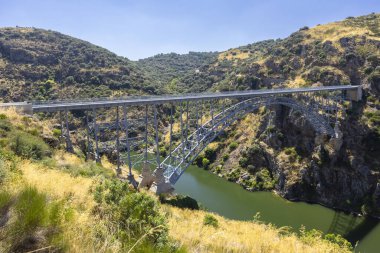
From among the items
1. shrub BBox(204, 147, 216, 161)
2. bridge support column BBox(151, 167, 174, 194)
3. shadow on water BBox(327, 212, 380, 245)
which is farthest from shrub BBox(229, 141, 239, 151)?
bridge support column BBox(151, 167, 174, 194)

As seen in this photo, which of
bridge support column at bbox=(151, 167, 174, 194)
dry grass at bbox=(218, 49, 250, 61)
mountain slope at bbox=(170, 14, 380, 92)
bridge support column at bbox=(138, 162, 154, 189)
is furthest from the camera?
dry grass at bbox=(218, 49, 250, 61)

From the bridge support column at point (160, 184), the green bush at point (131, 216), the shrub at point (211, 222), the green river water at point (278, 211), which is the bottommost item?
the green river water at point (278, 211)

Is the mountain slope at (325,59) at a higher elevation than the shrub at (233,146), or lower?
higher

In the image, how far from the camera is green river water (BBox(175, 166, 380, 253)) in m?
26.3

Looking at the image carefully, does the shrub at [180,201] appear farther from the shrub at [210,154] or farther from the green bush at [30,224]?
the shrub at [210,154]

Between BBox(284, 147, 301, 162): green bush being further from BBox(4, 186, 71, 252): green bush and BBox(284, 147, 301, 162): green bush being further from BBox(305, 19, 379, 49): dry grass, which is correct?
BBox(4, 186, 71, 252): green bush

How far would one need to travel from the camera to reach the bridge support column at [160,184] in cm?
2168

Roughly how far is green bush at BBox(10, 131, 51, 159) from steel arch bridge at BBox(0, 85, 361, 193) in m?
3.85

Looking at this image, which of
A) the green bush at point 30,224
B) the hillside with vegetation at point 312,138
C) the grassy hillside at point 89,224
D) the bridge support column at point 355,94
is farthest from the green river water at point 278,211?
the green bush at point 30,224

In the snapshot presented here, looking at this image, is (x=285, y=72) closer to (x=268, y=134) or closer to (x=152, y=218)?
(x=268, y=134)

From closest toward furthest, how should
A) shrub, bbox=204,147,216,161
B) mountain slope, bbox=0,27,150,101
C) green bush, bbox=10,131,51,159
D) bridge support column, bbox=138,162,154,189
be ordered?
green bush, bbox=10,131,51,159 → bridge support column, bbox=138,162,154,189 → shrub, bbox=204,147,216,161 → mountain slope, bbox=0,27,150,101

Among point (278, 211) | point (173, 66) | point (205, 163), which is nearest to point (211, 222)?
point (278, 211)

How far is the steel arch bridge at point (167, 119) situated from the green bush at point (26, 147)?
3849 millimetres

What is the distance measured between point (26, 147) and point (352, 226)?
26.8 meters
